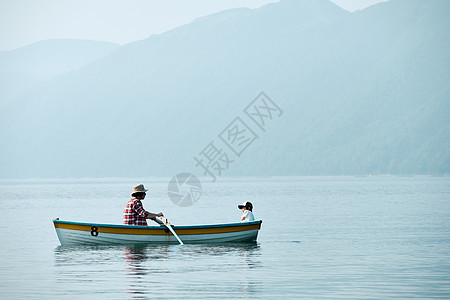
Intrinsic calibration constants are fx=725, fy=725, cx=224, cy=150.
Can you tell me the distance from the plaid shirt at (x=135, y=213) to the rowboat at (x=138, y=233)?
374 millimetres

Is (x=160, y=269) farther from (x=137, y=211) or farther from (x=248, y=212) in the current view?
(x=248, y=212)

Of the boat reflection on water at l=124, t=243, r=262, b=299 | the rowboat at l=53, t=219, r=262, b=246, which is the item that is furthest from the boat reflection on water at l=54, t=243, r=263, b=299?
the rowboat at l=53, t=219, r=262, b=246

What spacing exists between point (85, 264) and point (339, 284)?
9.39m

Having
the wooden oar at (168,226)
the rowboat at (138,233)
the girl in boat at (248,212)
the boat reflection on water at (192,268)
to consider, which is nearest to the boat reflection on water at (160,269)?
the boat reflection on water at (192,268)

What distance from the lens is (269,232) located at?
39.7 metres

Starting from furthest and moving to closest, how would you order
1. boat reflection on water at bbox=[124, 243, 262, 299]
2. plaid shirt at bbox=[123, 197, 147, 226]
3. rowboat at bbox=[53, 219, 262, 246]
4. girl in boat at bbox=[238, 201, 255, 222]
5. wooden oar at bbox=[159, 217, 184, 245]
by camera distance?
girl in boat at bbox=[238, 201, 255, 222]
rowboat at bbox=[53, 219, 262, 246]
wooden oar at bbox=[159, 217, 184, 245]
plaid shirt at bbox=[123, 197, 147, 226]
boat reflection on water at bbox=[124, 243, 262, 299]

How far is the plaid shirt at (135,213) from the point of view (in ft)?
93.0

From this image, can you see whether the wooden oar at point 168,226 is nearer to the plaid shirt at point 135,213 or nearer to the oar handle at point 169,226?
the oar handle at point 169,226

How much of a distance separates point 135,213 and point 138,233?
33.5 inches

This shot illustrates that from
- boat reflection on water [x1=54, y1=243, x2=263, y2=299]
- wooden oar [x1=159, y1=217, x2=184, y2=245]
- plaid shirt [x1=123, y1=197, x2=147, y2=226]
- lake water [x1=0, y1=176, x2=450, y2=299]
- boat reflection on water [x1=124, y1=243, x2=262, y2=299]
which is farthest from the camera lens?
wooden oar [x1=159, y1=217, x2=184, y2=245]

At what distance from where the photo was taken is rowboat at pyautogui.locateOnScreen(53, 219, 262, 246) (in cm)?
2906

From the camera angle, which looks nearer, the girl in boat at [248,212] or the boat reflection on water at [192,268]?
the boat reflection on water at [192,268]

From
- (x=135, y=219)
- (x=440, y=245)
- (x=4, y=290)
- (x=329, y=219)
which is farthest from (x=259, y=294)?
(x=329, y=219)

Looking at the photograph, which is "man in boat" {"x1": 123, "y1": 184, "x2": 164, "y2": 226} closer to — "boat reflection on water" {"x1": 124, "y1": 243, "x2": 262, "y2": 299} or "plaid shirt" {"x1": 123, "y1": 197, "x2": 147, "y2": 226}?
"plaid shirt" {"x1": 123, "y1": 197, "x2": 147, "y2": 226}
